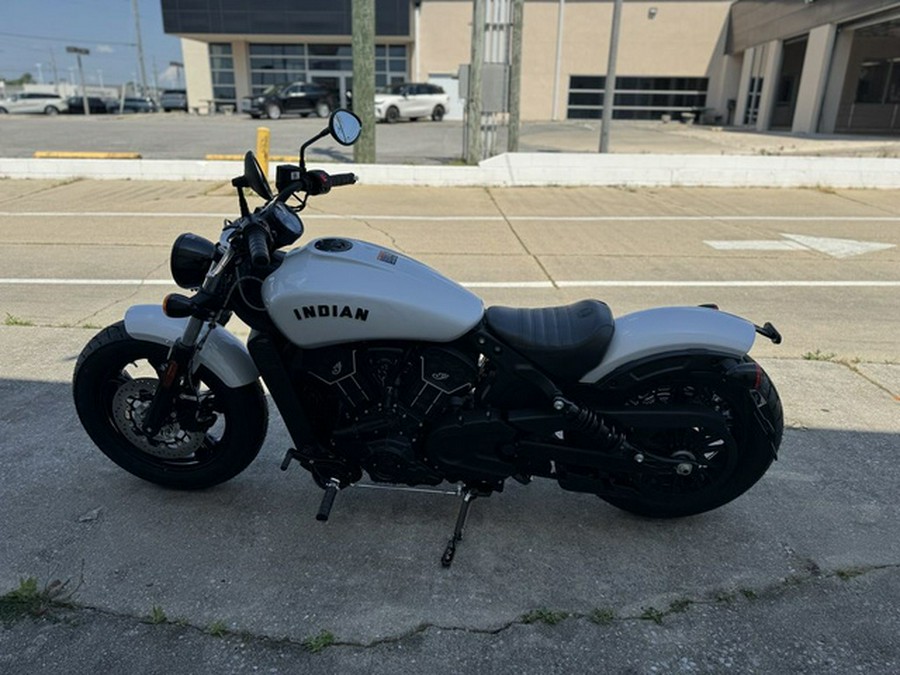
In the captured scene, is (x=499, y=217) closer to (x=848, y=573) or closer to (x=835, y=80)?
(x=848, y=573)

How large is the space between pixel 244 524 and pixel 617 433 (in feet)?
5.41

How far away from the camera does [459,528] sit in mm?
2760

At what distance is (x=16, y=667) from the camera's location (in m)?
2.14

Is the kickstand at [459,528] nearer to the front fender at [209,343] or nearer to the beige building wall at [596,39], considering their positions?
the front fender at [209,343]

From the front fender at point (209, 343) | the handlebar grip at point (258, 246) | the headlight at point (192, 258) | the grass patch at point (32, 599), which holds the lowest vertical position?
the grass patch at point (32, 599)

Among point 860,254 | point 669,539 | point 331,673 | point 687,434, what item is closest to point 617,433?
point 687,434

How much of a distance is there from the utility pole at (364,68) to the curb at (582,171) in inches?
40.1

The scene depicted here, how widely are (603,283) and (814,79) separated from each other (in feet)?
77.1

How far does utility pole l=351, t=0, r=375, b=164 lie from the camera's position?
12805 mm

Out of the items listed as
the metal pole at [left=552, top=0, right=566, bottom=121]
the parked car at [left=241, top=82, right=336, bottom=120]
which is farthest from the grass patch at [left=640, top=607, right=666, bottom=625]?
the metal pole at [left=552, top=0, right=566, bottom=121]

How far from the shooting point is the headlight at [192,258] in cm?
261

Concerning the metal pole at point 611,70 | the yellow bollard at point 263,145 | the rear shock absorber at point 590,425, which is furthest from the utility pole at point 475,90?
the rear shock absorber at point 590,425

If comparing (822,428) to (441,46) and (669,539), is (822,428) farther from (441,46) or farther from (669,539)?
→ (441,46)

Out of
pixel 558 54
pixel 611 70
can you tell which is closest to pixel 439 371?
pixel 611 70
